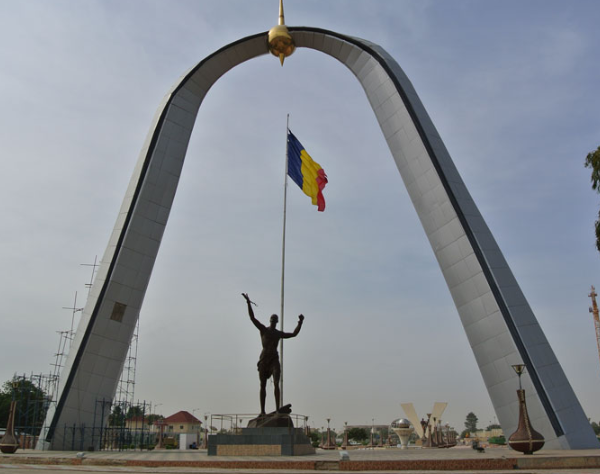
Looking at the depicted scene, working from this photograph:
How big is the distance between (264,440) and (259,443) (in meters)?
0.14

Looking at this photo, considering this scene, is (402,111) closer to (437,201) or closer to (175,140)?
(437,201)

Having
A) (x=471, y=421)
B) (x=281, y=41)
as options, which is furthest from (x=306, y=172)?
(x=471, y=421)

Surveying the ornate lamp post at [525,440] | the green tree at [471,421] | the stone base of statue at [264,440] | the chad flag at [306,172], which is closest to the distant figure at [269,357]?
the stone base of statue at [264,440]

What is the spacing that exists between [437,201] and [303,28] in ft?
32.7

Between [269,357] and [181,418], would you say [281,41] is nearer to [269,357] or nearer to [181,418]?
[269,357]

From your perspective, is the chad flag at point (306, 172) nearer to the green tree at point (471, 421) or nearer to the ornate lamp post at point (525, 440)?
the ornate lamp post at point (525, 440)

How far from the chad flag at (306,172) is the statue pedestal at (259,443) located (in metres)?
8.95

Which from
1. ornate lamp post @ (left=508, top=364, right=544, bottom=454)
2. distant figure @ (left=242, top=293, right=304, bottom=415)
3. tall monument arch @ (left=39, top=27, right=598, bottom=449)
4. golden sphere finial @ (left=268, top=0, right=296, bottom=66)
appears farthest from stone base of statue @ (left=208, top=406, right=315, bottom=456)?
golden sphere finial @ (left=268, top=0, right=296, bottom=66)

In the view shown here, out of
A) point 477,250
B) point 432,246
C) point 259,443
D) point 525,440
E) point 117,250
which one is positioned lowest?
point 525,440

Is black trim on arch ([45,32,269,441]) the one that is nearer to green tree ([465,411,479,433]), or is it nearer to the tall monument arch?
the tall monument arch

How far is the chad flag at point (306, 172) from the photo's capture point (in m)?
18.6

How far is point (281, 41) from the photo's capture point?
22.3 m

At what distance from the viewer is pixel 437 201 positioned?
1744 cm

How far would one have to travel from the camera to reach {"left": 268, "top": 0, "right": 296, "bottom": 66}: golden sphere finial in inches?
874
